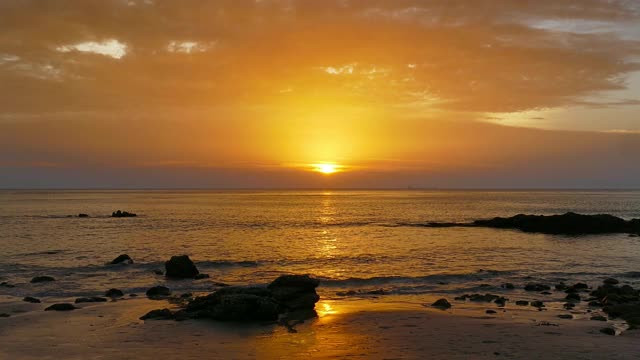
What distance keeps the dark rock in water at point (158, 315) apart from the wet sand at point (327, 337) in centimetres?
49

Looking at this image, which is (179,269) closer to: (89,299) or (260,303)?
(89,299)

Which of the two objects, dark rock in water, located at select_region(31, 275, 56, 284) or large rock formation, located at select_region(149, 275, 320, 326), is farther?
dark rock in water, located at select_region(31, 275, 56, 284)

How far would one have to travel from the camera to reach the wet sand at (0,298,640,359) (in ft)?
55.8

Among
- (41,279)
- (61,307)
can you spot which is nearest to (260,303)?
(61,307)

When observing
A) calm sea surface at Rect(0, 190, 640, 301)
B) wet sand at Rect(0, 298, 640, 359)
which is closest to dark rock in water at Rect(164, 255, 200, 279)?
calm sea surface at Rect(0, 190, 640, 301)

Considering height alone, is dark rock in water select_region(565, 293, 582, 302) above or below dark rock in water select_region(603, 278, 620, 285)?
above

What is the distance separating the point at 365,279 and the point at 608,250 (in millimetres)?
32451

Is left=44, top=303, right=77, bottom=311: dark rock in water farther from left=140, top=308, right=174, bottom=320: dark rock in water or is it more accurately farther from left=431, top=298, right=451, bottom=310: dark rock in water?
left=431, top=298, right=451, bottom=310: dark rock in water

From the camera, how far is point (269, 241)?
63.4m

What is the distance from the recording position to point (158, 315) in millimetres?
22766

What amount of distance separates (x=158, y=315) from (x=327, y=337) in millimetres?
8081

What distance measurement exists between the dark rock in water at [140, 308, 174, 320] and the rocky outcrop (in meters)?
0.29

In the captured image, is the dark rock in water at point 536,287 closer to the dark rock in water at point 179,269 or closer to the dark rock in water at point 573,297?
the dark rock in water at point 573,297

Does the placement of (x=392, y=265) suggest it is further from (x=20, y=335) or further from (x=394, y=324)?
(x=20, y=335)
